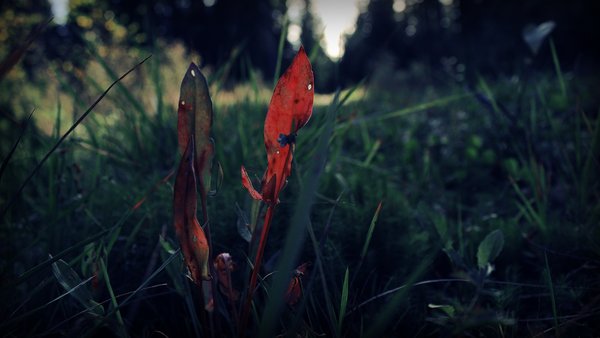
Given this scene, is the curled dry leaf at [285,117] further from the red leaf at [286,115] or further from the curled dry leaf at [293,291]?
the curled dry leaf at [293,291]

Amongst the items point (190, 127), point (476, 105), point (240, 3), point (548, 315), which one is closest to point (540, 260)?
point (548, 315)

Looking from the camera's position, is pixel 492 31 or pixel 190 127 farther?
pixel 492 31

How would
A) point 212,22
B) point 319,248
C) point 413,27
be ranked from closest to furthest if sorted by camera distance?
point 319,248 → point 413,27 → point 212,22

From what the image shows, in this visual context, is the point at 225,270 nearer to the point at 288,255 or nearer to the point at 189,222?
the point at 189,222

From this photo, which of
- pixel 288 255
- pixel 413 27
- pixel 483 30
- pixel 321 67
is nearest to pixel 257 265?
pixel 288 255

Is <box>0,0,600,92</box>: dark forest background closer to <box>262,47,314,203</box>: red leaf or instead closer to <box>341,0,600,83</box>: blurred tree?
<box>341,0,600,83</box>: blurred tree

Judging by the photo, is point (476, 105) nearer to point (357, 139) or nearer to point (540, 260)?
point (357, 139)
